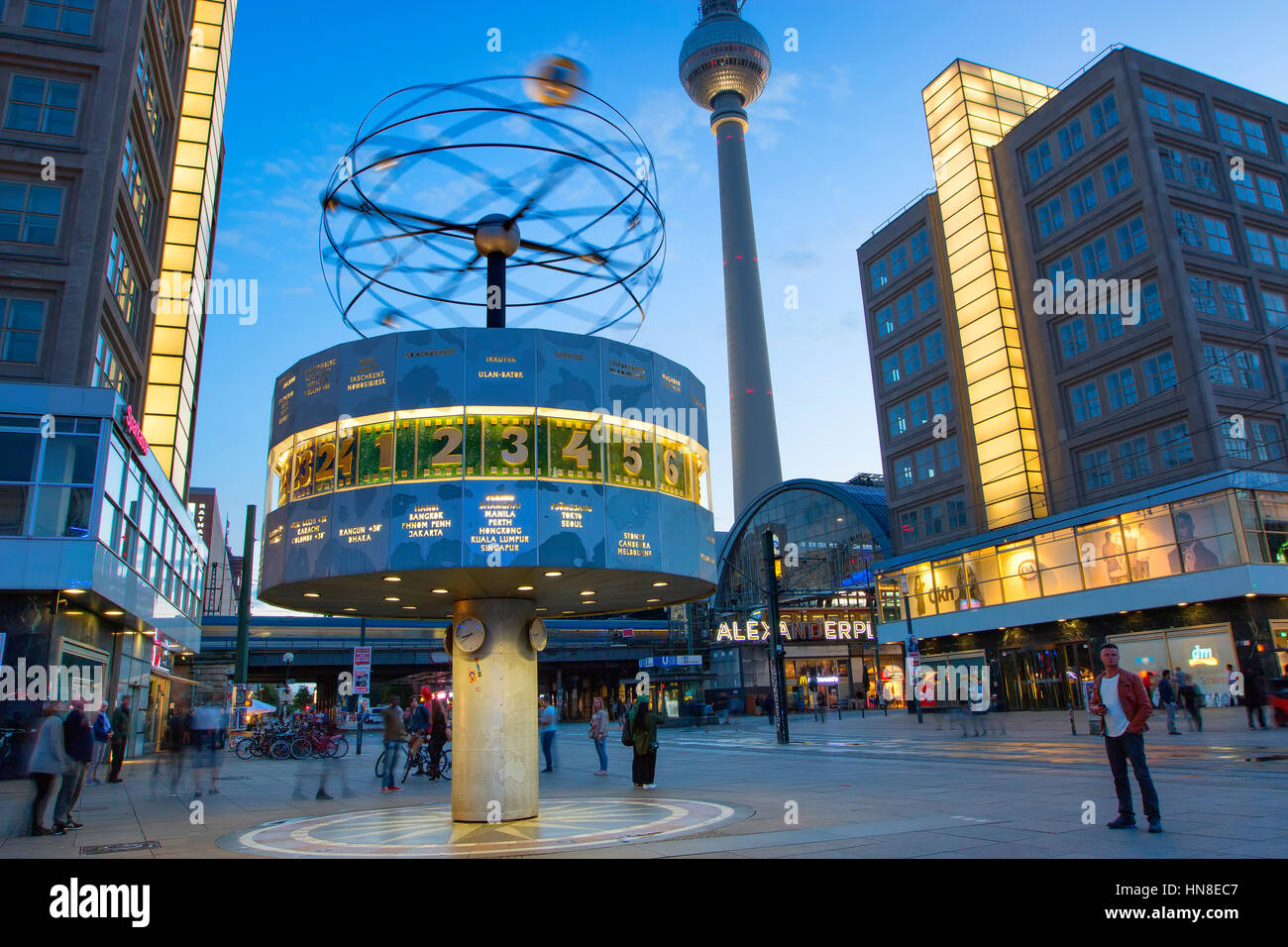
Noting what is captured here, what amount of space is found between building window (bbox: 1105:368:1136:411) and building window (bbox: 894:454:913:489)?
16.0 metres

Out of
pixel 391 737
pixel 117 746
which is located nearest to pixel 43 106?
pixel 117 746

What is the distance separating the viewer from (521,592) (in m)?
14.6

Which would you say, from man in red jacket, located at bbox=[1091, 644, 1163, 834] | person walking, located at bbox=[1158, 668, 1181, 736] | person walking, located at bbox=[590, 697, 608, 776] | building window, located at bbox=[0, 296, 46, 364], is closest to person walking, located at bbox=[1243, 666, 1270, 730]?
person walking, located at bbox=[1158, 668, 1181, 736]

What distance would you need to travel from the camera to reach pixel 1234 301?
43.8 metres

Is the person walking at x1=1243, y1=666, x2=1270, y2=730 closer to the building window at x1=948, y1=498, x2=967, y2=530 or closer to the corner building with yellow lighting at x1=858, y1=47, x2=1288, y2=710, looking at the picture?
the corner building with yellow lighting at x1=858, y1=47, x2=1288, y2=710

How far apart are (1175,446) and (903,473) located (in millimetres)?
20447

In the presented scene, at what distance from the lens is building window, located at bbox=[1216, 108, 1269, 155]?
156 ft

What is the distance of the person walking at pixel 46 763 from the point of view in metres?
12.8

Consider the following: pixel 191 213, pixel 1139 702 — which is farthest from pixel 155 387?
pixel 1139 702

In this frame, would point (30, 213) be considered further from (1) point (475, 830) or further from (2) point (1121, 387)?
(2) point (1121, 387)

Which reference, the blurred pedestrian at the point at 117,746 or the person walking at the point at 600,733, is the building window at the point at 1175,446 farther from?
the blurred pedestrian at the point at 117,746

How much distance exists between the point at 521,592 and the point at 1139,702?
9.15 meters

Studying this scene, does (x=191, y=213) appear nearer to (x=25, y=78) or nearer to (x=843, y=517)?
(x=25, y=78)

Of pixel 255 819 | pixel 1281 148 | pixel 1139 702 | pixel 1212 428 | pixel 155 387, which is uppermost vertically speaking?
pixel 1281 148
